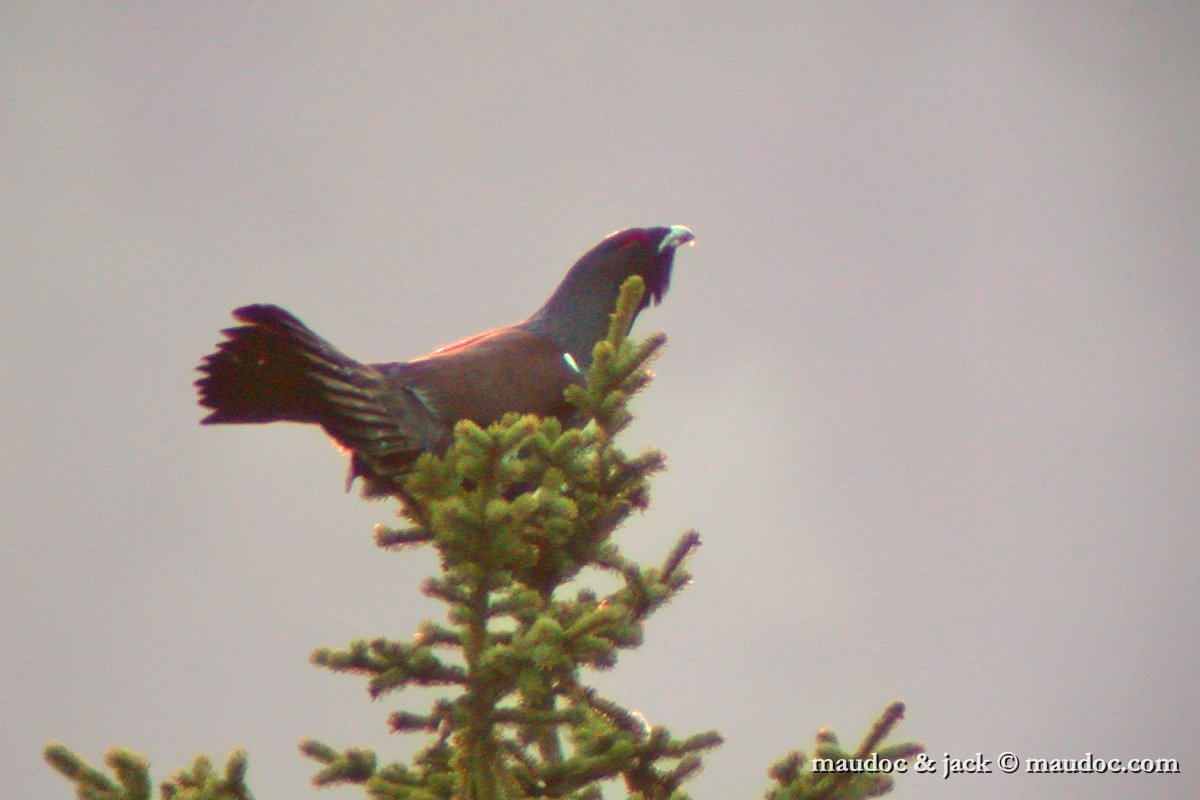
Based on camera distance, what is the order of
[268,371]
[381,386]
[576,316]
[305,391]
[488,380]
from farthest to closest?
[576,316] < [488,380] < [381,386] < [305,391] < [268,371]

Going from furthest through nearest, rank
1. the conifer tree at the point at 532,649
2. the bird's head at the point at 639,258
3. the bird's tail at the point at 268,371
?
1. the bird's head at the point at 639,258
2. the bird's tail at the point at 268,371
3. the conifer tree at the point at 532,649

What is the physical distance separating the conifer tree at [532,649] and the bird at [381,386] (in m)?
1.08

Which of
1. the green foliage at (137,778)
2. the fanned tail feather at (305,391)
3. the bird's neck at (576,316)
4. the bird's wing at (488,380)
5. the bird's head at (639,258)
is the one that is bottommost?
the green foliage at (137,778)

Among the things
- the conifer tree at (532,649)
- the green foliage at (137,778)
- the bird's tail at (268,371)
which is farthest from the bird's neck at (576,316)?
the green foliage at (137,778)

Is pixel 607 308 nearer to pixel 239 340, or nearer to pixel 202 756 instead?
pixel 239 340

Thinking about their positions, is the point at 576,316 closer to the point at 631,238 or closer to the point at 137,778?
the point at 631,238

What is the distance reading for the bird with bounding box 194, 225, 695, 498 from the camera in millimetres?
4207

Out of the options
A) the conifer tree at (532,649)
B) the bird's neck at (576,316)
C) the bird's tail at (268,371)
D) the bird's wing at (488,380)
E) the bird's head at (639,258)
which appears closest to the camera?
the conifer tree at (532,649)

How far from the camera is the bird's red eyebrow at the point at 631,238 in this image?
660 cm

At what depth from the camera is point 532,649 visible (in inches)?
121

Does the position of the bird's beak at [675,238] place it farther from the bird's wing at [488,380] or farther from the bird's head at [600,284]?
the bird's wing at [488,380]

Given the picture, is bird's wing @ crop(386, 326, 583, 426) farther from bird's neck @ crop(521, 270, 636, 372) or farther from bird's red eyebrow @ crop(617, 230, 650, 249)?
bird's red eyebrow @ crop(617, 230, 650, 249)

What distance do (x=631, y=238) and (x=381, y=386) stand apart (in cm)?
245

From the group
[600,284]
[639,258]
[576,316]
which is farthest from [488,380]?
[639,258]
